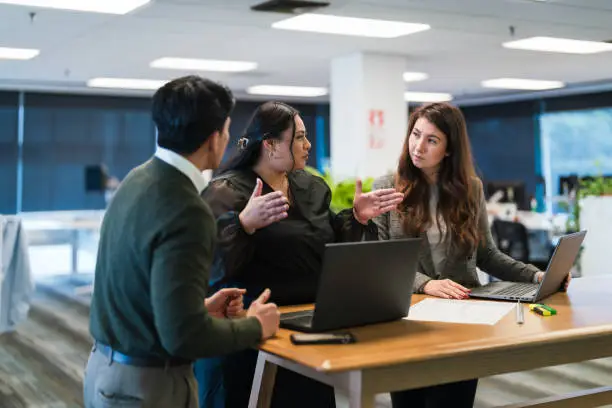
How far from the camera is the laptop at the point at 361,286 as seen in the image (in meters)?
1.82

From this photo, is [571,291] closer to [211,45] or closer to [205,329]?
[205,329]

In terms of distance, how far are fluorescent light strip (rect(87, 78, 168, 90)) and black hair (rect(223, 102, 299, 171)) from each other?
820 cm

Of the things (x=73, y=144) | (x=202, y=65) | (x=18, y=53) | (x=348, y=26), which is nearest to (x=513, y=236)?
(x=348, y=26)

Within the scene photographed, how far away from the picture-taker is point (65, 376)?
4887 mm

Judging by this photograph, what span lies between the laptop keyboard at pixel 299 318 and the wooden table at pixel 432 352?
0.07 meters

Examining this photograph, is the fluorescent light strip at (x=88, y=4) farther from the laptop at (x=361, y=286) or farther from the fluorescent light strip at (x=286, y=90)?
the fluorescent light strip at (x=286, y=90)

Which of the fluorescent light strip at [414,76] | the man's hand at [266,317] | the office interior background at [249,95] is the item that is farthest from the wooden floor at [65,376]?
the fluorescent light strip at [414,76]

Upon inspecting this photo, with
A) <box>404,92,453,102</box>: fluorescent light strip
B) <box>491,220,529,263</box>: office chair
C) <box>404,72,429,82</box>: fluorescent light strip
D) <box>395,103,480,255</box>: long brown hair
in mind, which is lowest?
<box>491,220,529,263</box>: office chair

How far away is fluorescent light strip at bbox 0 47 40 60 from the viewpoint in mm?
7777

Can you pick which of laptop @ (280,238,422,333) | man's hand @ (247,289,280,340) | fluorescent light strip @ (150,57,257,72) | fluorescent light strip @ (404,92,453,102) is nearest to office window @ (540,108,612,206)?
fluorescent light strip @ (404,92,453,102)

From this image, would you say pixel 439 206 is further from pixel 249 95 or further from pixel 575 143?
pixel 575 143

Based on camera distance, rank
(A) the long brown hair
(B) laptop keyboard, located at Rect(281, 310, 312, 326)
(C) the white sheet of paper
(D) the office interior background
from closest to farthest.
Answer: (B) laptop keyboard, located at Rect(281, 310, 312, 326)
(C) the white sheet of paper
(A) the long brown hair
(D) the office interior background

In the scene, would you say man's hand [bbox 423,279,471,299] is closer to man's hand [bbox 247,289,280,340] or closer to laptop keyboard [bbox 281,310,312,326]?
laptop keyboard [bbox 281,310,312,326]

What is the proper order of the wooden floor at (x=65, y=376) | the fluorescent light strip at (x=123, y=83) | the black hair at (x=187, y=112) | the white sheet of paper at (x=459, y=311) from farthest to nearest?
the fluorescent light strip at (x=123, y=83), the wooden floor at (x=65, y=376), the white sheet of paper at (x=459, y=311), the black hair at (x=187, y=112)
